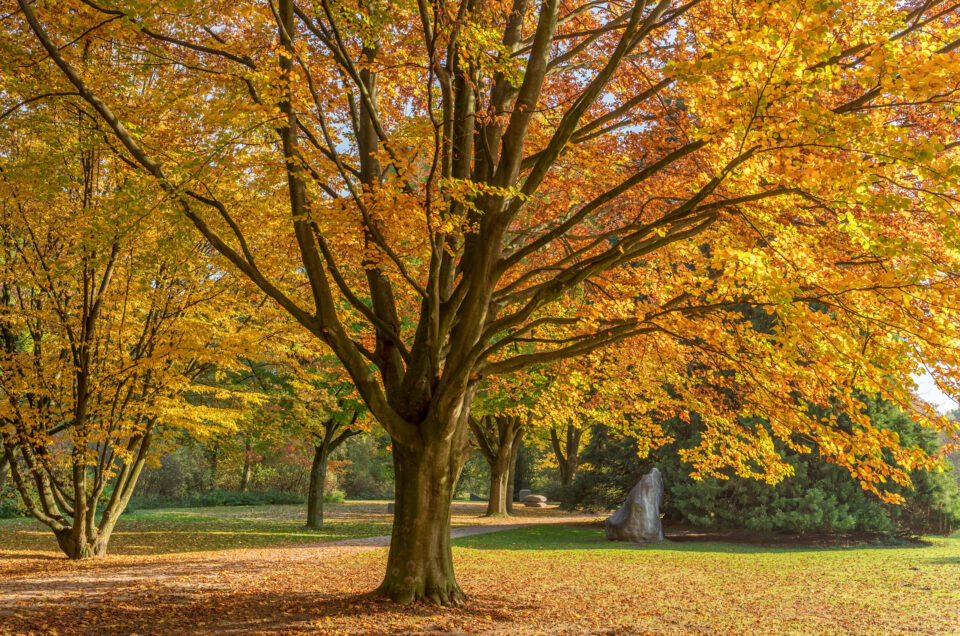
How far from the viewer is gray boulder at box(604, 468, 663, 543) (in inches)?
603

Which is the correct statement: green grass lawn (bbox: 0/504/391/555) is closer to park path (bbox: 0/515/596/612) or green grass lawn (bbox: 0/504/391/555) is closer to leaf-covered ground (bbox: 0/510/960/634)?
leaf-covered ground (bbox: 0/510/960/634)

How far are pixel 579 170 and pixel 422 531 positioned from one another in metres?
5.30

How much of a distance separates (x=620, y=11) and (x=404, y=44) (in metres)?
2.60

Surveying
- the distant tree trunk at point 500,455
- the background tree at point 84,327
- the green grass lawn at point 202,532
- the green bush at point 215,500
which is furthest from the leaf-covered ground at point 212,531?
the green bush at point 215,500

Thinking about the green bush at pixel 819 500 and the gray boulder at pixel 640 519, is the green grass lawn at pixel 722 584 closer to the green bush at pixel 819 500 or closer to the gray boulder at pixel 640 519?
the gray boulder at pixel 640 519

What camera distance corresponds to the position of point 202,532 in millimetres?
16125

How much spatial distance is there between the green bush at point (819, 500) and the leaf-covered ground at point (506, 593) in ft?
7.95

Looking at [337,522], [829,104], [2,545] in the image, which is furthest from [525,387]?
[2,545]

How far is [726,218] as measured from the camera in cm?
662

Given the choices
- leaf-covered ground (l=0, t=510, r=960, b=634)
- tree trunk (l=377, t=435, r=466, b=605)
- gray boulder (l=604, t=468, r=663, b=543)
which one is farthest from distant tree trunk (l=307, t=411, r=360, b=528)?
tree trunk (l=377, t=435, r=466, b=605)

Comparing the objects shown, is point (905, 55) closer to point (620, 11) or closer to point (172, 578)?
point (620, 11)

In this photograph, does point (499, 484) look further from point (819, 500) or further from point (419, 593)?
point (419, 593)

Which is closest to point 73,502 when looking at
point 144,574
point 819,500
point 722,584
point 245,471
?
point 144,574

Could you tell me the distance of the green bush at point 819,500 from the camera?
15.9 meters
